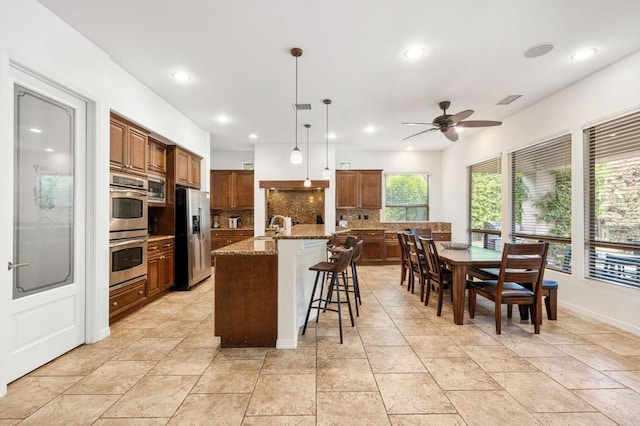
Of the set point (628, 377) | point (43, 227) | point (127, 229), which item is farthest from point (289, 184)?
point (628, 377)

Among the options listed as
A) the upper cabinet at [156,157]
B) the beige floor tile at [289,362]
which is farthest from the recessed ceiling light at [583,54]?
the upper cabinet at [156,157]

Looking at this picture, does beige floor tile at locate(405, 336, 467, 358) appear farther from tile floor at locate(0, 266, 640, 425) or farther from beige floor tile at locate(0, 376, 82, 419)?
beige floor tile at locate(0, 376, 82, 419)

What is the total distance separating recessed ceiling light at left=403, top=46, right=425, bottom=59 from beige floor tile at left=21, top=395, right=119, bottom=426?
3736 mm

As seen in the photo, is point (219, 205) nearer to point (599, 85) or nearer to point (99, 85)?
point (99, 85)

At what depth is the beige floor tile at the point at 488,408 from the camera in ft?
5.68

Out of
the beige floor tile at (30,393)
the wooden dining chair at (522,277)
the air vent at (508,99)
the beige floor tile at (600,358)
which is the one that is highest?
the air vent at (508,99)

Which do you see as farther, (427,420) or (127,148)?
(127,148)

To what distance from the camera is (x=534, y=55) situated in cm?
301

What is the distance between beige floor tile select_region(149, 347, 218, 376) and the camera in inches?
89.5

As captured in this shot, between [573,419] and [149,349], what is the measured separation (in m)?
3.18

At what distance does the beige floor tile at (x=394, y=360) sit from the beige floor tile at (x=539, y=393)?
570 mm

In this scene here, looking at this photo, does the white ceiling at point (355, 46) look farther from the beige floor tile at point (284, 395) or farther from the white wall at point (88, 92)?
the beige floor tile at point (284, 395)

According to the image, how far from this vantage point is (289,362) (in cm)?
241

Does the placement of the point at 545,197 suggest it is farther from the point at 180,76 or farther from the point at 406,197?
the point at 180,76
